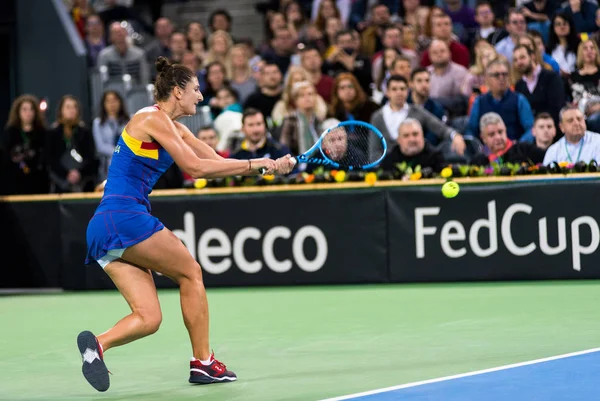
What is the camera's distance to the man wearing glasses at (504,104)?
1327 centimetres

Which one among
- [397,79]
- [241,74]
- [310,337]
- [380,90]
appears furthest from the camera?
[241,74]

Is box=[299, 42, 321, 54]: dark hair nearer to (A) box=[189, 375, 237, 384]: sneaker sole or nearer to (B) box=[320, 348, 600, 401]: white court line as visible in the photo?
(B) box=[320, 348, 600, 401]: white court line

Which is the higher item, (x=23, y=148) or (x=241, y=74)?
(x=241, y=74)

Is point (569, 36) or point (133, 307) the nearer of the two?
point (133, 307)

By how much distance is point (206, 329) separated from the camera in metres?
7.17

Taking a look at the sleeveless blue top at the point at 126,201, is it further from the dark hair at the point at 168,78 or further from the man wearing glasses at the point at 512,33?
the man wearing glasses at the point at 512,33

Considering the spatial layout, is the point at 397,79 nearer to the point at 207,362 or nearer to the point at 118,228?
the point at 207,362

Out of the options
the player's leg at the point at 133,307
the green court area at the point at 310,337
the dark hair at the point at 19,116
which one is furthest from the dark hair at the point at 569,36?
the player's leg at the point at 133,307

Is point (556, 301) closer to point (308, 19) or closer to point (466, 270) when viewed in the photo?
point (466, 270)

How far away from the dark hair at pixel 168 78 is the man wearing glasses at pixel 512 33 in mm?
8159

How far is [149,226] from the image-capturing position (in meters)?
6.98

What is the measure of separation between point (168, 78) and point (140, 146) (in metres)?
0.48

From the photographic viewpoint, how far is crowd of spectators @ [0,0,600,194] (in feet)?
42.5

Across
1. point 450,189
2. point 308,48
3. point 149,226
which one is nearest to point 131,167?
point 149,226
